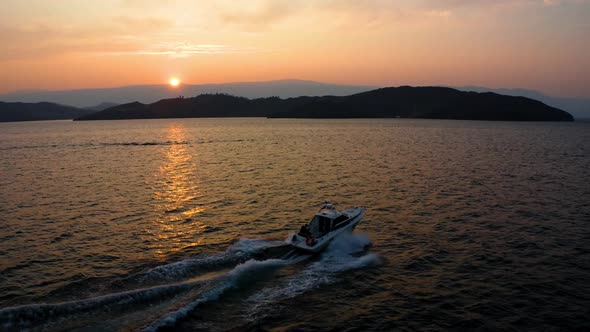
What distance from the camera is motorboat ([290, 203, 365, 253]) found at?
27.7 metres

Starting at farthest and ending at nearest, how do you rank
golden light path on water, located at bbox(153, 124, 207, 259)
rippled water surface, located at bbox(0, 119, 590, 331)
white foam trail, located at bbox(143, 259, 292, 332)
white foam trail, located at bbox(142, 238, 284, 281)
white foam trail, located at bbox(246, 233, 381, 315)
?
golden light path on water, located at bbox(153, 124, 207, 259) → white foam trail, located at bbox(142, 238, 284, 281) → white foam trail, located at bbox(246, 233, 381, 315) → rippled water surface, located at bbox(0, 119, 590, 331) → white foam trail, located at bbox(143, 259, 292, 332)

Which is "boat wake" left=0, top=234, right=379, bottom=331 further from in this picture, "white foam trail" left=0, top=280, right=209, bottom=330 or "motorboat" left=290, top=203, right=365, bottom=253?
"motorboat" left=290, top=203, right=365, bottom=253

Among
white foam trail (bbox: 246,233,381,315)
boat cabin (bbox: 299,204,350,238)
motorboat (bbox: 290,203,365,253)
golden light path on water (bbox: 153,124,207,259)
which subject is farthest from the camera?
golden light path on water (bbox: 153,124,207,259)

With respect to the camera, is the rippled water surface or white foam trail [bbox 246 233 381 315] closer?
the rippled water surface

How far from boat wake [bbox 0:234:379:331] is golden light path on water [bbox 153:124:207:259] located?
15.4 ft

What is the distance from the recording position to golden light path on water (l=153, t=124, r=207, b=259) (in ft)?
102

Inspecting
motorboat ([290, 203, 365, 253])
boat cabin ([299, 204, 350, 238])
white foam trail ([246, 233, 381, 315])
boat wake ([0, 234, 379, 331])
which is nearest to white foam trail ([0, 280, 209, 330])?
boat wake ([0, 234, 379, 331])

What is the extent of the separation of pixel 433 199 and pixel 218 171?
37.9m

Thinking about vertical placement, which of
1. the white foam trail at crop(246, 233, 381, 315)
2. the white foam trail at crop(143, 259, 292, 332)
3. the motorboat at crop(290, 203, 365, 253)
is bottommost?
the white foam trail at crop(246, 233, 381, 315)

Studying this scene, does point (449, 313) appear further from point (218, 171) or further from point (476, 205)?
point (218, 171)

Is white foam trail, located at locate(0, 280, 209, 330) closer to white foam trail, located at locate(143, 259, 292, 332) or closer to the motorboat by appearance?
white foam trail, located at locate(143, 259, 292, 332)

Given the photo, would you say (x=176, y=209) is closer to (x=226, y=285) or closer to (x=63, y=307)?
(x=226, y=285)

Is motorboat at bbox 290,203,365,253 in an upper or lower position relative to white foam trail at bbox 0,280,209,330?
upper

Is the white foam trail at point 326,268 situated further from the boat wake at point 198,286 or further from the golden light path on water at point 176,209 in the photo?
the golden light path on water at point 176,209
